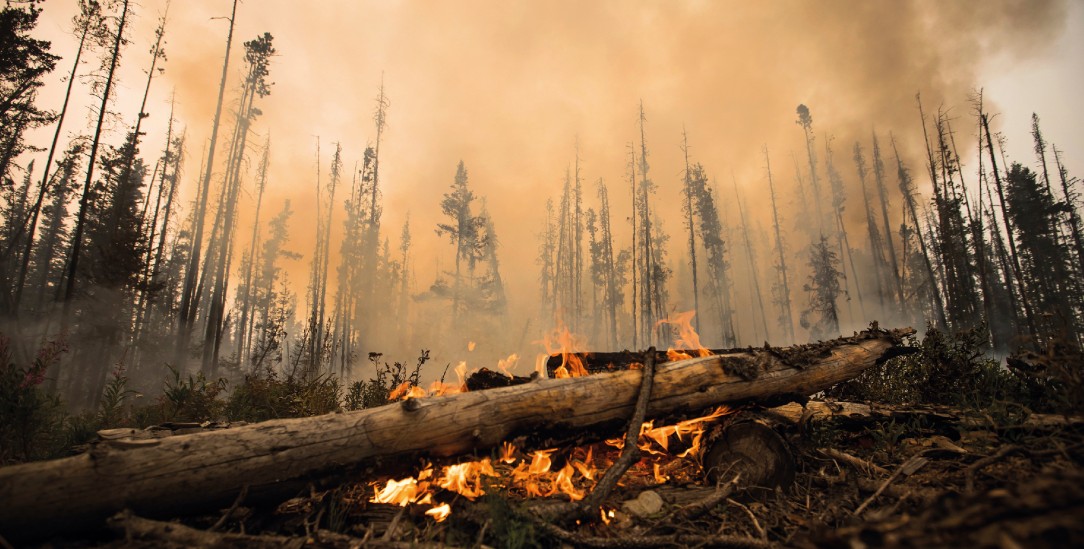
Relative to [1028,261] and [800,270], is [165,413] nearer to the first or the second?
[1028,261]

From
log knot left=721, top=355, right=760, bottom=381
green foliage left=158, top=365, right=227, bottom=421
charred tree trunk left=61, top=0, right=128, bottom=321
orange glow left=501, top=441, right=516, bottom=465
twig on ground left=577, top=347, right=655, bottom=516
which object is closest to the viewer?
twig on ground left=577, top=347, right=655, bottom=516

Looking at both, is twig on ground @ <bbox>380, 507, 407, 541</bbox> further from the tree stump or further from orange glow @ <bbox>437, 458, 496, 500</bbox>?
the tree stump

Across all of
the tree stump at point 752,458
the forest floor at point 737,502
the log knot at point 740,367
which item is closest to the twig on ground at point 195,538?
the forest floor at point 737,502

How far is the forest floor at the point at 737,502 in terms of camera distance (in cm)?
267

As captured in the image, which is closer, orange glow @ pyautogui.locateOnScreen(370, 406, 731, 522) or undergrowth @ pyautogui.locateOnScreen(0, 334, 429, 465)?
orange glow @ pyautogui.locateOnScreen(370, 406, 731, 522)

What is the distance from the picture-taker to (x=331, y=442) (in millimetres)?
3109

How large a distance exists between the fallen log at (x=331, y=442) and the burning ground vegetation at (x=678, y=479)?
0.10m

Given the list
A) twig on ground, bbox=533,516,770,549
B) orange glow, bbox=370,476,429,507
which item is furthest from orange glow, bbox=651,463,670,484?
orange glow, bbox=370,476,429,507

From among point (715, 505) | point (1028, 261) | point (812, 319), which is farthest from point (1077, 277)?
point (715, 505)

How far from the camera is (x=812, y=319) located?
47.0 meters

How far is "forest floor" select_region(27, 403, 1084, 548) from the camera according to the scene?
105 inches

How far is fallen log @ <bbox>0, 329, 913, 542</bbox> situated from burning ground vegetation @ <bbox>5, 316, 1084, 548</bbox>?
0.10 metres

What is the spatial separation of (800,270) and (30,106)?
244 ft

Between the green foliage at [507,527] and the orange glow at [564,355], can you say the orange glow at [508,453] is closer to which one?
the green foliage at [507,527]
